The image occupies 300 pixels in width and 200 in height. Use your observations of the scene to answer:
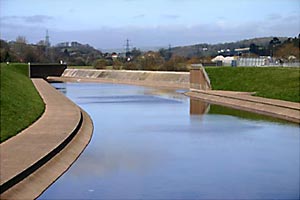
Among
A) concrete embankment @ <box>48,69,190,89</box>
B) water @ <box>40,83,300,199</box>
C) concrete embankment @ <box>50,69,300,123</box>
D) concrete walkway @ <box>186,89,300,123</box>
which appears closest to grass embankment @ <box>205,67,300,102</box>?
concrete embankment @ <box>50,69,300,123</box>

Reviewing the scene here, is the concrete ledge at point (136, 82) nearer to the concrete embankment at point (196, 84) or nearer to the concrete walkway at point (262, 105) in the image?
the concrete embankment at point (196, 84)

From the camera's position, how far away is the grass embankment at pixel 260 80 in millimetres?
29966

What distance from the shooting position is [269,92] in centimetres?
3053

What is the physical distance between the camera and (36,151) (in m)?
11.7

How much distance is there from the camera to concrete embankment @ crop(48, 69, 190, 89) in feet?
161

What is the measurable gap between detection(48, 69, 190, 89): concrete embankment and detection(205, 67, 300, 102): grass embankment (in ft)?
18.4

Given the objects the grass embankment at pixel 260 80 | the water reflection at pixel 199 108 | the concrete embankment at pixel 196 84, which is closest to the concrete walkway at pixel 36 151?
the water reflection at pixel 199 108

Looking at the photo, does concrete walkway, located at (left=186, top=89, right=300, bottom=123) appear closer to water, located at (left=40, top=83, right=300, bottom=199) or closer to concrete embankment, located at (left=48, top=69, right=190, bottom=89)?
water, located at (left=40, top=83, right=300, bottom=199)

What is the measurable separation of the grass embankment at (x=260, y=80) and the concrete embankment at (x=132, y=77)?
5.62 metres

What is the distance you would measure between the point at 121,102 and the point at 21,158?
19171mm

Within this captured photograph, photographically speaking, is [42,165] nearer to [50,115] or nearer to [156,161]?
[156,161]

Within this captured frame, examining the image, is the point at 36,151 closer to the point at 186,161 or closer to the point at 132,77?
the point at 186,161

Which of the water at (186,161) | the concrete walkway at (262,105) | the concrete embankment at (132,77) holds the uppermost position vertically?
the concrete embankment at (132,77)

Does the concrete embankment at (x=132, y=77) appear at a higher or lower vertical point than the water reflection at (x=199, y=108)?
higher
